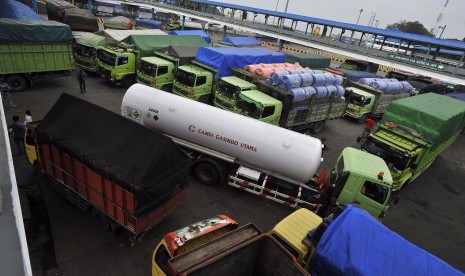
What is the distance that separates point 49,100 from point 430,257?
17.9 m

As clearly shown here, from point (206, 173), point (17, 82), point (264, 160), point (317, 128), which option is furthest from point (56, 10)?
point (264, 160)

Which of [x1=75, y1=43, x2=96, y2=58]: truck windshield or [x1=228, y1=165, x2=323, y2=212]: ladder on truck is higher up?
[x1=75, y1=43, x2=96, y2=58]: truck windshield

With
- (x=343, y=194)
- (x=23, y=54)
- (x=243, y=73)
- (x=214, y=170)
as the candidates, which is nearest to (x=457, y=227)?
(x=343, y=194)

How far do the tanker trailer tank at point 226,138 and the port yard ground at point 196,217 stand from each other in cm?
134

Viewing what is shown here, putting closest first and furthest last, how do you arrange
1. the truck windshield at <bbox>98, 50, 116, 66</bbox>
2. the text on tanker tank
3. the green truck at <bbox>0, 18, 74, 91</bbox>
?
1. the text on tanker tank
2. the green truck at <bbox>0, 18, 74, 91</bbox>
3. the truck windshield at <bbox>98, 50, 116, 66</bbox>

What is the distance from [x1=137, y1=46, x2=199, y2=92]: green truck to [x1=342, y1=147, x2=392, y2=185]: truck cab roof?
12.2 m

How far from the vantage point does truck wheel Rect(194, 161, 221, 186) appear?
1041 cm

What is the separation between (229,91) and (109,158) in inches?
358

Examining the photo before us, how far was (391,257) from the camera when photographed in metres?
5.32

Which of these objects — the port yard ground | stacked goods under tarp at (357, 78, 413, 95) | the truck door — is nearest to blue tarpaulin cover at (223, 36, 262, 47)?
stacked goods under tarp at (357, 78, 413, 95)

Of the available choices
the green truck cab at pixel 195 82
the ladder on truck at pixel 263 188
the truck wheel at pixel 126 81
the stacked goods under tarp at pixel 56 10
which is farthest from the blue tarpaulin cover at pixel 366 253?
the stacked goods under tarp at pixel 56 10

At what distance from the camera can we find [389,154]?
11648 mm

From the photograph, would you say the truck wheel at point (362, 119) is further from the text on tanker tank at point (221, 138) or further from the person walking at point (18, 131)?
the person walking at point (18, 131)

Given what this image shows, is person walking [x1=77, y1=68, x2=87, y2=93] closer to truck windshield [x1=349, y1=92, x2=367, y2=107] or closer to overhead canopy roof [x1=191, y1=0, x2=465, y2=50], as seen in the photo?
truck windshield [x1=349, y1=92, x2=367, y2=107]
